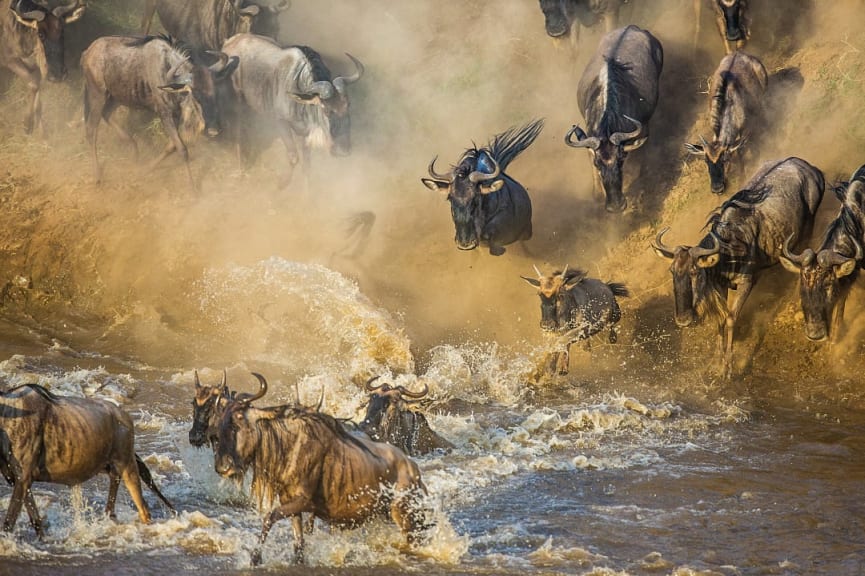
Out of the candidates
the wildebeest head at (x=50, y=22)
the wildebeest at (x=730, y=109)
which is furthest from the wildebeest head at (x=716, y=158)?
the wildebeest head at (x=50, y=22)

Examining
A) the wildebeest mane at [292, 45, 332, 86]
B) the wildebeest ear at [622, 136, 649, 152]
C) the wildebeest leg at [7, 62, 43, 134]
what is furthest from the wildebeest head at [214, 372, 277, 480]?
the wildebeest leg at [7, 62, 43, 134]

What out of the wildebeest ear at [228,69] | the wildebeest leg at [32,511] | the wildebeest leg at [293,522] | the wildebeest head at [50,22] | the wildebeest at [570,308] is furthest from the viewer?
the wildebeest head at [50,22]

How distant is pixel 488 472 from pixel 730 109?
6.37 metres

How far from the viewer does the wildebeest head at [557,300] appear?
1234 centimetres

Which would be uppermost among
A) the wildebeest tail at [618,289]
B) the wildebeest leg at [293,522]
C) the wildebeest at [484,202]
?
the wildebeest at [484,202]

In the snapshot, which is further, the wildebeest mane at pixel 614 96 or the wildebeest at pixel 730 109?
the wildebeest mane at pixel 614 96

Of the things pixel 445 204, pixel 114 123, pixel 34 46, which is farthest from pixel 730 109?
pixel 34 46

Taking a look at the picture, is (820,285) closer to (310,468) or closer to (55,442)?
(310,468)

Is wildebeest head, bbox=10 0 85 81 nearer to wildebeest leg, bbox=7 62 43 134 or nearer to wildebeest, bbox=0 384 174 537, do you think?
wildebeest leg, bbox=7 62 43 134

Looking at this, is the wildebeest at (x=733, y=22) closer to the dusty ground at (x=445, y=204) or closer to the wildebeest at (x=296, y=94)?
the dusty ground at (x=445, y=204)

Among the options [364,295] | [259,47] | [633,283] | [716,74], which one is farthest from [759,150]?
[259,47]

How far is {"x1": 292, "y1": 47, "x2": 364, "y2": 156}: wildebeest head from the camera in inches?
631

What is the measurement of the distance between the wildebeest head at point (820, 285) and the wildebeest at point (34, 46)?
35.3 ft

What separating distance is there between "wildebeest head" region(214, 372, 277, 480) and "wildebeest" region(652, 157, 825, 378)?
6.11 meters
